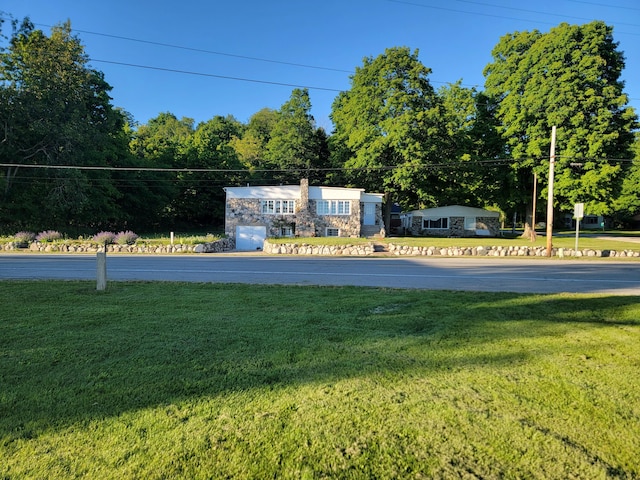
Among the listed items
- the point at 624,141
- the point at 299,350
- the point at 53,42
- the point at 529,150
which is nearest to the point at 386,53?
the point at 529,150

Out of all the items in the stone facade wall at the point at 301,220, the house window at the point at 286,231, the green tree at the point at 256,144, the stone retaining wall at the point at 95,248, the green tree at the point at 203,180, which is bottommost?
the stone retaining wall at the point at 95,248

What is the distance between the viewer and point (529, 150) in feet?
93.9

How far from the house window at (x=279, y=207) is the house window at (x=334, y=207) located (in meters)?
2.27

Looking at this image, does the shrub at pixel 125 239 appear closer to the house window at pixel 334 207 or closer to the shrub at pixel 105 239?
the shrub at pixel 105 239

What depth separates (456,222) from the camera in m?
38.9

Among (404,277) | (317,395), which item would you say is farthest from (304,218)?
(317,395)

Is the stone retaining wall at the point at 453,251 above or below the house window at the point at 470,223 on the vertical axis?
below

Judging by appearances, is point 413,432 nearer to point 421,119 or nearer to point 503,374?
point 503,374

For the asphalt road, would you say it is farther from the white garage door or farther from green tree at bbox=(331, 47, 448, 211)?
green tree at bbox=(331, 47, 448, 211)

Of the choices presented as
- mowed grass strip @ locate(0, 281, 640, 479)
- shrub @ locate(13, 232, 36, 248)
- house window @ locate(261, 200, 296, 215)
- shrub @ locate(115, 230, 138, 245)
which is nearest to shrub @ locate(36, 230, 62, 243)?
shrub @ locate(13, 232, 36, 248)

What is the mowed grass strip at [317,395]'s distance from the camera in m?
2.22

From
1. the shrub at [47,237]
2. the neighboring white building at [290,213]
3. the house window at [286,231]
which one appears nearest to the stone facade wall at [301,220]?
the neighboring white building at [290,213]

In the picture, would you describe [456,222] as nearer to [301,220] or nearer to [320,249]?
[301,220]

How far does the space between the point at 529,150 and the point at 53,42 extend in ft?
125
